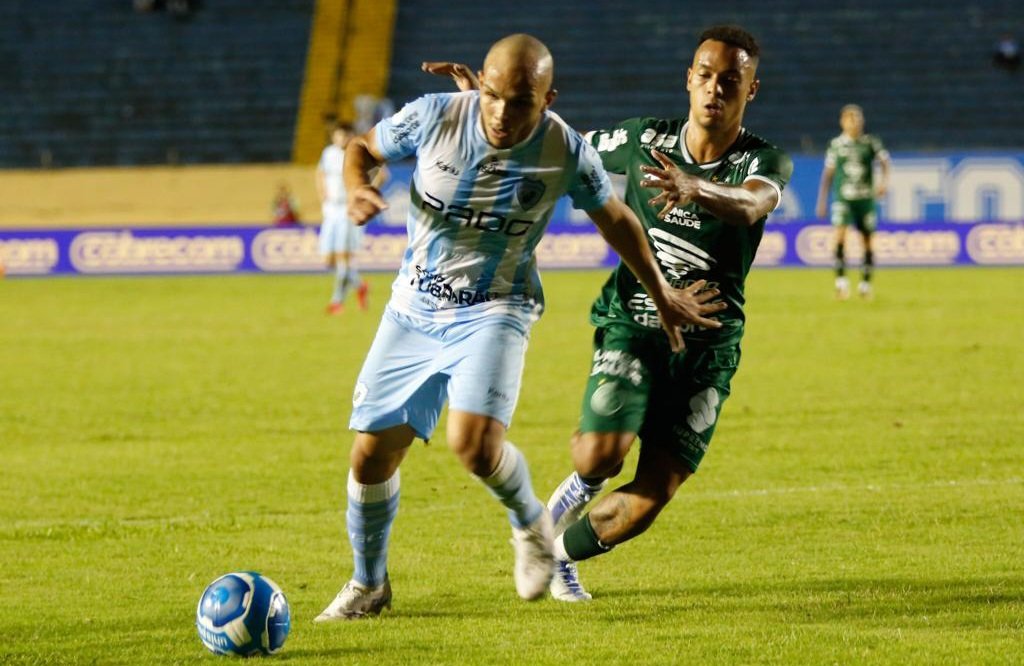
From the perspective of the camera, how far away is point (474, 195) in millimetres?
5520

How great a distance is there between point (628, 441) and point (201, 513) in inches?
120

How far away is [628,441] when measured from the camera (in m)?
5.95

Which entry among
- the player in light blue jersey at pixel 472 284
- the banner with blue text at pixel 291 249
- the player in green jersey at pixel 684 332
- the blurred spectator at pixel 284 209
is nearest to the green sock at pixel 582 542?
the player in green jersey at pixel 684 332

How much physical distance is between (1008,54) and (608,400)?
30.9 m

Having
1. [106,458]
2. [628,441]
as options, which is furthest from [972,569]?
[106,458]

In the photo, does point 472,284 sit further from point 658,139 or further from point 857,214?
point 857,214

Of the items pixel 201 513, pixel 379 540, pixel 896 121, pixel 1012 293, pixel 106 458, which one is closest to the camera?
pixel 379 540

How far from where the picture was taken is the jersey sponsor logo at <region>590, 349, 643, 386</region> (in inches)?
236

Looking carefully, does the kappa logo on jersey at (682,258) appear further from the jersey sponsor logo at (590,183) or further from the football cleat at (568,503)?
the football cleat at (568,503)

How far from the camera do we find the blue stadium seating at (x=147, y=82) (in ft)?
117

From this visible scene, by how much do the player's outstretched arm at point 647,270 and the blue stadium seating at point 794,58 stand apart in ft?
91.4

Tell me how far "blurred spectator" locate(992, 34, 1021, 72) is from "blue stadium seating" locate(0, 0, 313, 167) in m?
15.3

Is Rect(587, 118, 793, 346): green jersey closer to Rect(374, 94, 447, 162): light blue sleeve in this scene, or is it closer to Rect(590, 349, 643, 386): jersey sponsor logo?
Rect(590, 349, 643, 386): jersey sponsor logo

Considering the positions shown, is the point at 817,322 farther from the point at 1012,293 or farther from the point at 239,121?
the point at 239,121
